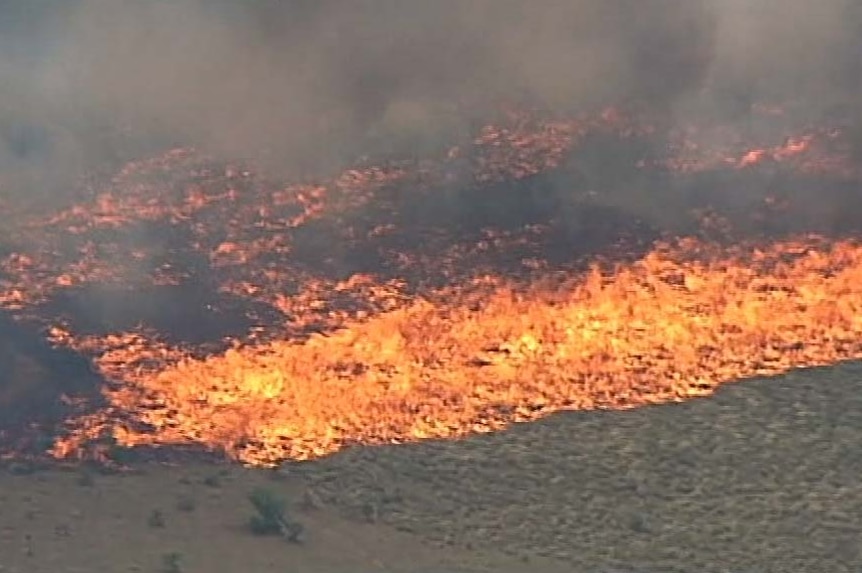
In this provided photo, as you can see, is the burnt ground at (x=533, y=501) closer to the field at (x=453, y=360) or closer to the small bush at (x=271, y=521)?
the field at (x=453, y=360)

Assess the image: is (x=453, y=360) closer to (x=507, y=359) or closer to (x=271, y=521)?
(x=507, y=359)

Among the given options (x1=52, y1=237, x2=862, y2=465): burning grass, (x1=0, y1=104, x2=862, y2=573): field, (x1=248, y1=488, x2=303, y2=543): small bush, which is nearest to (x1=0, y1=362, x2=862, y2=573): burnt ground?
(x1=0, y1=104, x2=862, y2=573): field

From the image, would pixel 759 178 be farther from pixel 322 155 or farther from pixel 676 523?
pixel 676 523

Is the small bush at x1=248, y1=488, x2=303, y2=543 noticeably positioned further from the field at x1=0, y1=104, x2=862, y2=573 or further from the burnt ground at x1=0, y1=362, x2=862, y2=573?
the field at x1=0, y1=104, x2=862, y2=573

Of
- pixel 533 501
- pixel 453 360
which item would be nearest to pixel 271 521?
pixel 533 501

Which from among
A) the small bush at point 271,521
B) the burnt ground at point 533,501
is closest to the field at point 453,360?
the burnt ground at point 533,501
